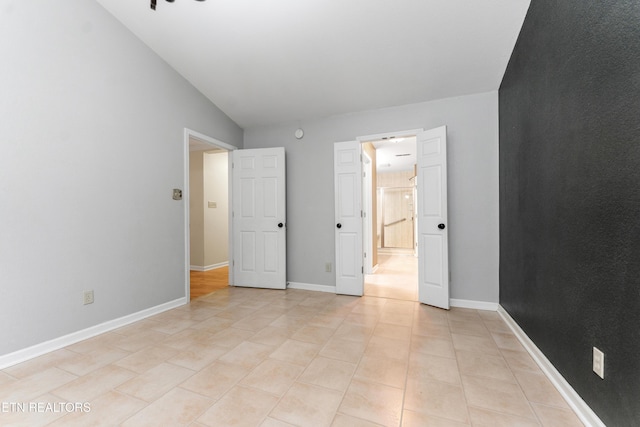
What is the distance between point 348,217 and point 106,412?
298 cm

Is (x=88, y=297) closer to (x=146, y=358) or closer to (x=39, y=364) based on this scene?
(x=39, y=364)

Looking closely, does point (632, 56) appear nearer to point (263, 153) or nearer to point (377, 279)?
point (263, 153)

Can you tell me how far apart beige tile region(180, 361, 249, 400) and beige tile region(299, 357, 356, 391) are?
0.44m

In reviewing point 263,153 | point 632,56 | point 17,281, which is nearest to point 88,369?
point 17,281

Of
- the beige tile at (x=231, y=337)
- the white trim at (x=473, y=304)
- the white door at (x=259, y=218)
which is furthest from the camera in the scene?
the white door at (x=259, y=218)

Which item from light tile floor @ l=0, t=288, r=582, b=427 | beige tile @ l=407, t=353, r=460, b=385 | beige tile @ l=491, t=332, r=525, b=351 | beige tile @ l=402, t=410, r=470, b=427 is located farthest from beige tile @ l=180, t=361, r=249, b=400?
beige tile @ l=491, t=332, r=525, b=351

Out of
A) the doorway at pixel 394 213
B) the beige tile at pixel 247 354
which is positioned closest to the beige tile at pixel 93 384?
the beige tile at pixel 247 354

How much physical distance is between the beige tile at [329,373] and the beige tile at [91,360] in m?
1.47

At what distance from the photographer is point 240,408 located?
1546mm

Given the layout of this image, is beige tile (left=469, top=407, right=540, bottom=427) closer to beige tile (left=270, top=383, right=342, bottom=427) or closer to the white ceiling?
beige tile (left=270, top=383, right=342, bottom=427)

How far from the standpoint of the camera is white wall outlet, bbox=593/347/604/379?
1.28m

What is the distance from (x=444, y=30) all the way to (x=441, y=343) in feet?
9.00

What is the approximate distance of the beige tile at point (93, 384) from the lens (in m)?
1.67

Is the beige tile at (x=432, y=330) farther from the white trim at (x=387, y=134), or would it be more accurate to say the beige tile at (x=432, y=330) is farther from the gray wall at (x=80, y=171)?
the gray wall at (x=80, y=171)
